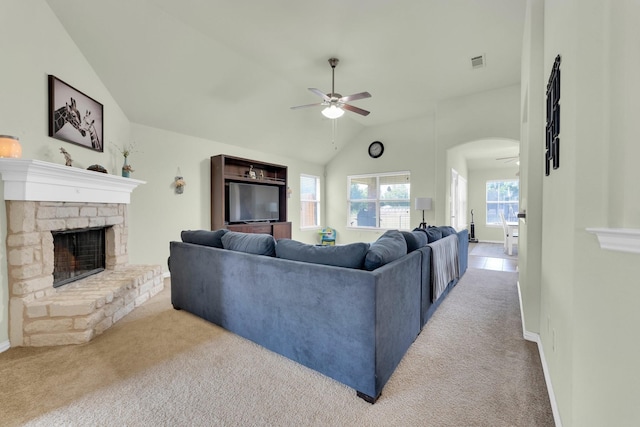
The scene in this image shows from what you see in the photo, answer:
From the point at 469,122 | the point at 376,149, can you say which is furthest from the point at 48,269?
the point at 469,122

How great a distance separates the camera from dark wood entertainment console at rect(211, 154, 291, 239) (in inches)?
193

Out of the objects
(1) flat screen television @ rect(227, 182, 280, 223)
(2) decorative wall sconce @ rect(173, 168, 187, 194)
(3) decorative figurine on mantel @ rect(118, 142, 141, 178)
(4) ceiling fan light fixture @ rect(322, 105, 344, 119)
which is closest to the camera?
(3) decorative figurine on mantel @ rect(118, 142, 141, 178)

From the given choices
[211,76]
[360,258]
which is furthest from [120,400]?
[211,76]

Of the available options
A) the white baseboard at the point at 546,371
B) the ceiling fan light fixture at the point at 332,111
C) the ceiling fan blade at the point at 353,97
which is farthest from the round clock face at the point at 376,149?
the white baseboard at the point at 546,371

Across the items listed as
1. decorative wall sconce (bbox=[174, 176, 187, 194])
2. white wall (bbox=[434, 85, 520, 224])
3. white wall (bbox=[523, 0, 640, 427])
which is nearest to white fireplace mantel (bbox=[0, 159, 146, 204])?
decorative wall sconce (bbox=[174, 176, 187, 194])

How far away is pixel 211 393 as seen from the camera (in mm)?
1667

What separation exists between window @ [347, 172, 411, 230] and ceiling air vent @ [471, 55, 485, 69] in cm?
273

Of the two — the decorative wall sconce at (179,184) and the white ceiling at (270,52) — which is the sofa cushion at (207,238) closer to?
the decorative wall sconce at (179,184)

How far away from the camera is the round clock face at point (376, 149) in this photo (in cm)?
682

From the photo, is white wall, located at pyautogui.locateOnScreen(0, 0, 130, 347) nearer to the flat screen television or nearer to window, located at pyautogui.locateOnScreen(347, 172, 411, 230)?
the flat screen television

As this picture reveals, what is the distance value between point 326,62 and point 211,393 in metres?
4.12

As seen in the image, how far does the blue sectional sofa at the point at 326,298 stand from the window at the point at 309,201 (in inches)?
179

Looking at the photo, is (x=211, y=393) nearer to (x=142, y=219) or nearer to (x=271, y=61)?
A: (x=142, y=219)

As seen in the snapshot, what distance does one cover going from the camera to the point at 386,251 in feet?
6.17
